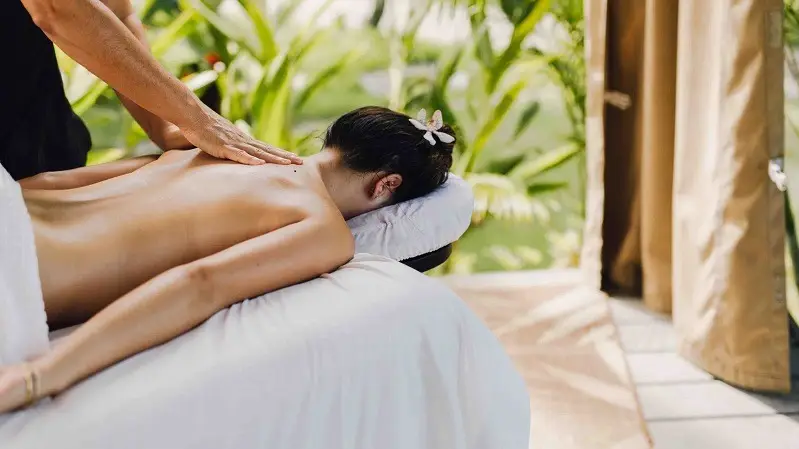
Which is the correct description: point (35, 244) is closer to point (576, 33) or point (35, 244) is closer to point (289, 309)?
point (289, 309)

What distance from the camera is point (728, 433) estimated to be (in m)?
1.74

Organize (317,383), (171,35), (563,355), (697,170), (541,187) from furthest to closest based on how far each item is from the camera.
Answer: (541,187) → (171,35) → (563,355) → (697,170) → (317,383)

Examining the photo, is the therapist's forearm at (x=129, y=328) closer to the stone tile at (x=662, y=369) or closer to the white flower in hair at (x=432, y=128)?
the white flower in hair at (x=432, y=128)

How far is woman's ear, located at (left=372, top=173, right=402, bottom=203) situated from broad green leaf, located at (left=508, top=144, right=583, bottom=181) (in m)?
1.48

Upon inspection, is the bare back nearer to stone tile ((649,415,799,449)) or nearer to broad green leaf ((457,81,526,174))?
stone tile ((649,415,799,449))

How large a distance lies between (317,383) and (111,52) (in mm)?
649

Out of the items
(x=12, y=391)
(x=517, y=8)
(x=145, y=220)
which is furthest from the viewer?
(x=517, y=8)

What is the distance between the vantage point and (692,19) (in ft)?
6.34

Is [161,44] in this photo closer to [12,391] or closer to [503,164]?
[503,164]

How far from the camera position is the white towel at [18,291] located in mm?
979

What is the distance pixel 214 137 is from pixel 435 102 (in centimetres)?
158

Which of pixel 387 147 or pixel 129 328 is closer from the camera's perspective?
pixel 129 328

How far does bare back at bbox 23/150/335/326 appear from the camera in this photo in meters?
1.14

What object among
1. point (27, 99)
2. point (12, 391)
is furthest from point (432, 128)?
point (12, 391)
